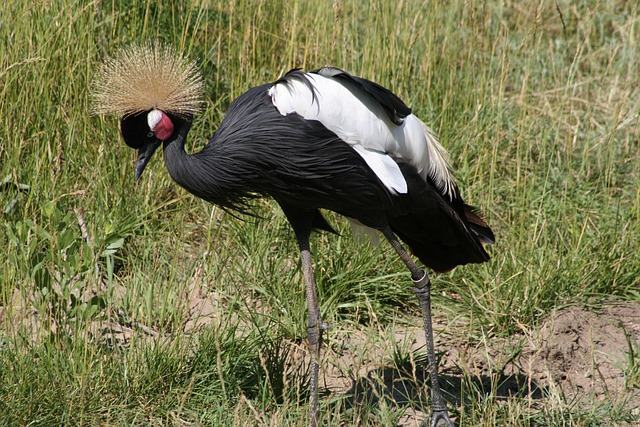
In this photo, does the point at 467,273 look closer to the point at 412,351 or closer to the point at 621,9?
the point at 412,351

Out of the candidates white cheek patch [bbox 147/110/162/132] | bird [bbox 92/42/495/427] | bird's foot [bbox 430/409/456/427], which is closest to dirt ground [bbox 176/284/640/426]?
bird's foot [bbox 430/409/456/427]

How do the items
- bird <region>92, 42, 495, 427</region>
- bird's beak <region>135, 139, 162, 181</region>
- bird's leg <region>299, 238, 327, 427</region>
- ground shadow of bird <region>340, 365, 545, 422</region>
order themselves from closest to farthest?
1. bird <region>92, 42, 495, 427</region>
2. bird's beak <region>135, 139, 162, 181</region>
3. bird's leg <region>299, 238, 327, 427</region>
4. ground shadow of bird <region>340, 365, 545, 422</region>

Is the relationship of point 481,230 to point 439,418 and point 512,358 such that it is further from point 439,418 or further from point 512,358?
point 439,418

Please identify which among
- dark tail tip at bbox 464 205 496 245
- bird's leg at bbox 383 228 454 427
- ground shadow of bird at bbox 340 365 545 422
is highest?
dark tail tip at bbox 464 205 496 245

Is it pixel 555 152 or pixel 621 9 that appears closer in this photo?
pixel 555 152

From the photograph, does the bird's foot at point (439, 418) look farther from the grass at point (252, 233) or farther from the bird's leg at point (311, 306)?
the bird's leg at point (311, 306)

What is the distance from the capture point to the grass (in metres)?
2.65

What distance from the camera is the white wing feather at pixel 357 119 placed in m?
2.67

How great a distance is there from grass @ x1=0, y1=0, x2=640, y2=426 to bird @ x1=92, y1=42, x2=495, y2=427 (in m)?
0.35

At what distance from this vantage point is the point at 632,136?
4.19m

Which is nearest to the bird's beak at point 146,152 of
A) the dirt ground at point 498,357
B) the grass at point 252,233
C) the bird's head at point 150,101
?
the bird's head at point 150,101

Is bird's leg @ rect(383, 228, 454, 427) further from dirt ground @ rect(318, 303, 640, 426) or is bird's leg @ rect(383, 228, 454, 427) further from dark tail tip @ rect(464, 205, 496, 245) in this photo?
dark tail tip @ rect(464, 205, 496, 245)

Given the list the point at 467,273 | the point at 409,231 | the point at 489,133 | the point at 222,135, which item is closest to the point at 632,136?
the point at 489,133

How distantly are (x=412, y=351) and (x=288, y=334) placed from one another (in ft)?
1.52
